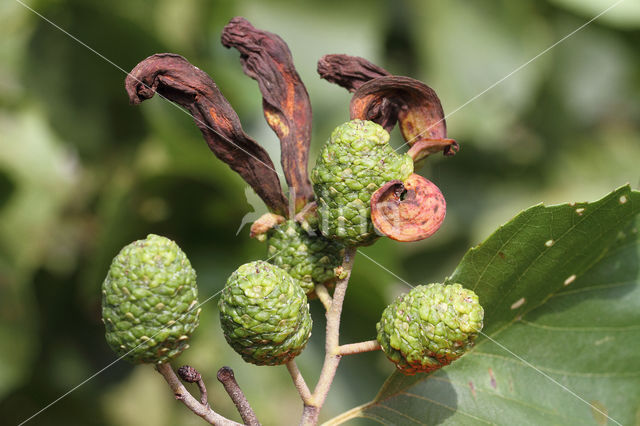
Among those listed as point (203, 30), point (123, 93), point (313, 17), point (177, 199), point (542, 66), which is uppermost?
point (542, 66)

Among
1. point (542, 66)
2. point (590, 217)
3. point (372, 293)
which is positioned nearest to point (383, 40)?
point (542, 66)

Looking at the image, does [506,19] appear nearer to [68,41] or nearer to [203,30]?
[203,30]

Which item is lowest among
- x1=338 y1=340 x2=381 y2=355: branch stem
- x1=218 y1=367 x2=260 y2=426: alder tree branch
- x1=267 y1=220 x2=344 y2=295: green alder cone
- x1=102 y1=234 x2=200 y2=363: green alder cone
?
x1=218 y1=367 x2=260 y2=426: alder tree branch

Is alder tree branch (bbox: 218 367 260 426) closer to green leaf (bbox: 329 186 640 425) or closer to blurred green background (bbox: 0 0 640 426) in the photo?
green leaf (bbox: 329 186 640 425)

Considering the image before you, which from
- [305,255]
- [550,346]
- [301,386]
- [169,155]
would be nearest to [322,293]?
[305,255]

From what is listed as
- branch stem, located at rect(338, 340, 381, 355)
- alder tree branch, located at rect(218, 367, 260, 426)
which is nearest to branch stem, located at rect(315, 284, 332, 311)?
branch stem, located at rect(338, 340, 381, 355)

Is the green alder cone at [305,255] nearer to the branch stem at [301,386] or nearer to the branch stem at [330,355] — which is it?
the branch stem at [330,355]

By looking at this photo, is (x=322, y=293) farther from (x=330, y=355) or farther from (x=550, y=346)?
(x=550, y=346)
